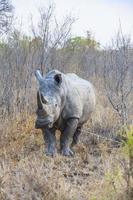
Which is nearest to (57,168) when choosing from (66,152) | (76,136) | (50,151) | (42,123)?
(42,123)

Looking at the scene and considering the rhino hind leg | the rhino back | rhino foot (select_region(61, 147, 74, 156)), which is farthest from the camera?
the rhino hind leg

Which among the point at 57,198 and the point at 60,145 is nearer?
the point at 57,198

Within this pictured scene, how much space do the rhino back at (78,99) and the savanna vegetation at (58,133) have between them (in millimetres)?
401

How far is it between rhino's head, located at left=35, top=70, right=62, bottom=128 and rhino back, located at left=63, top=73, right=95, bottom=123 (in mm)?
220

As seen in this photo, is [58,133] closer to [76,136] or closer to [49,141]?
[76,136]

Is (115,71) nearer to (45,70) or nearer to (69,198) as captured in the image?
(45,70)

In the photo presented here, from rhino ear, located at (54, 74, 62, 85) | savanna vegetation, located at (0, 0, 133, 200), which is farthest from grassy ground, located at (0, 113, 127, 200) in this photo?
rhino ear, located at (54, 74, 62, 85)

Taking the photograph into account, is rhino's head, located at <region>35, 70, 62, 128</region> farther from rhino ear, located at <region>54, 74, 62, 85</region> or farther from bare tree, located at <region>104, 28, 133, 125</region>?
bare tree, located at <region>104, 28, 133, 125</region>

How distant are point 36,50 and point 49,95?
341cm

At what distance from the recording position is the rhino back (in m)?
6.20

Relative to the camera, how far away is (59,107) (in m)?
6.00

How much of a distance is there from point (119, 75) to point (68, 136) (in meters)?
2.29

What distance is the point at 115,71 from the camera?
834cm

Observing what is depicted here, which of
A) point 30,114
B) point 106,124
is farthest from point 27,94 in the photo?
point 106,124
